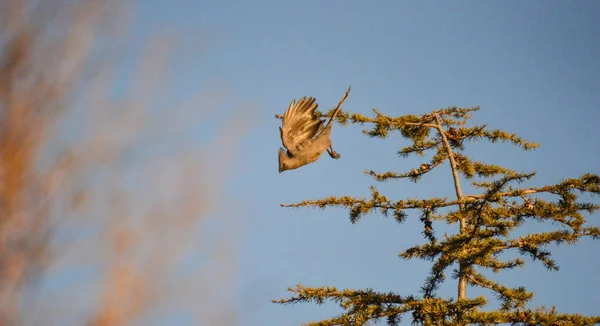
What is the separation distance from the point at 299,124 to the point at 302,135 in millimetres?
158

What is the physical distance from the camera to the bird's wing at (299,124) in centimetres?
759

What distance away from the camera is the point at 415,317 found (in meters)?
8.22

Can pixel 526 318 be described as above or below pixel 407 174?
below

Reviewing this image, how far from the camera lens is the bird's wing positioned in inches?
299

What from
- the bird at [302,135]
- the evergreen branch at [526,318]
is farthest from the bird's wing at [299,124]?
the evergreen branch at [526,318]

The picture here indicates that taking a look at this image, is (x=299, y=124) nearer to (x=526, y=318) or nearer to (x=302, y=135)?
(x=302, y=135)

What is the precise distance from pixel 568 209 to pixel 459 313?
2.43 m

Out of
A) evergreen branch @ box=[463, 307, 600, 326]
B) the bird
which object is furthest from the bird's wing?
evergreen branch @ box=[463, 307, 600, 326]

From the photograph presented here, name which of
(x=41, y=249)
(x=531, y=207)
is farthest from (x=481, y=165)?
(x=41, y=249)

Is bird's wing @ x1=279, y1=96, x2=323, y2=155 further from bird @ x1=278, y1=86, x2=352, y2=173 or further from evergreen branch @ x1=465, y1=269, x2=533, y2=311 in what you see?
evergreen branch @ x1=465, y1=269, x2=533, y2=311

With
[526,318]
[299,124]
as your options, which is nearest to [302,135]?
[299,124]

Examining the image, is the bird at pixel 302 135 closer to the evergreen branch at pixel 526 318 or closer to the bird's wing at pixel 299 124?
the bird's wing at pixel 299 124

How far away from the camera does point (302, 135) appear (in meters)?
7.71

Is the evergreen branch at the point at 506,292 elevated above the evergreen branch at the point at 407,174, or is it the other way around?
the evergreen branch at the point at 407,174
